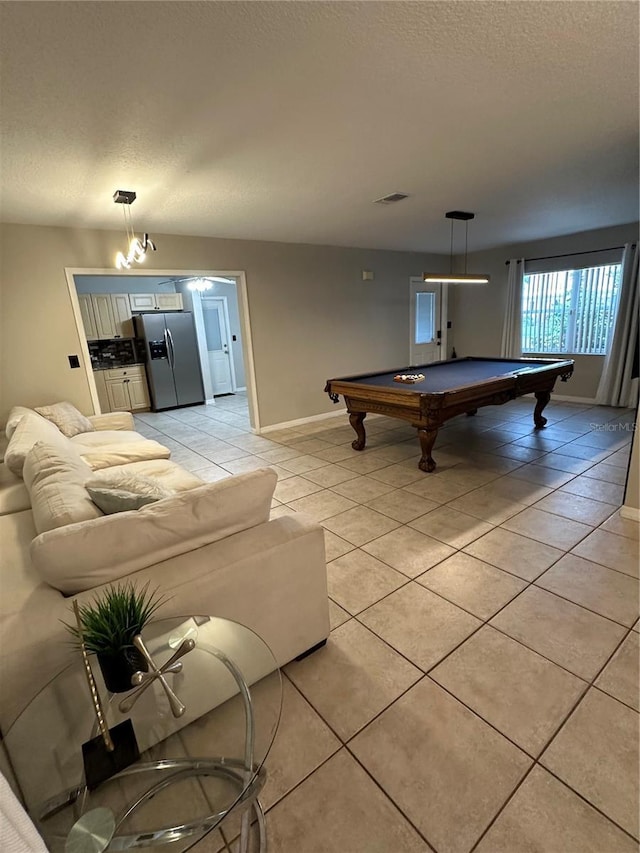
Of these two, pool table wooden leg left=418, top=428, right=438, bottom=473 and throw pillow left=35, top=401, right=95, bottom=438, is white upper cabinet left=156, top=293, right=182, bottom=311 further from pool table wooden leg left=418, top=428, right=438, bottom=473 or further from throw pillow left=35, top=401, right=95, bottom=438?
pool table wooden leg left=418, top=428, right=438, bottom=473

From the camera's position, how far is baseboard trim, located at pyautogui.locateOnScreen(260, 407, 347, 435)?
17.4 feet

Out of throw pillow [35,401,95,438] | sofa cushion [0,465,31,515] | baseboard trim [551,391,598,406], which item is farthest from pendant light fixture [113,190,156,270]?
baseboard trim [551,391,598,406]

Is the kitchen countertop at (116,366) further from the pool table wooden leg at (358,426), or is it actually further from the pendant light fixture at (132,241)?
the pool table wooden leg at (358,426)

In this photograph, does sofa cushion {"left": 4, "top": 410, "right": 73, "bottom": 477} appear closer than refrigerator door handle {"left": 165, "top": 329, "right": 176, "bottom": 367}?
Yes

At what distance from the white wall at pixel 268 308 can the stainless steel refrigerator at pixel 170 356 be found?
2371 millimetres

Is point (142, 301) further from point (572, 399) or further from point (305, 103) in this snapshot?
point (572, 399)

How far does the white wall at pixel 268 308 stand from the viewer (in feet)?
11.6

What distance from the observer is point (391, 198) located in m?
3.38

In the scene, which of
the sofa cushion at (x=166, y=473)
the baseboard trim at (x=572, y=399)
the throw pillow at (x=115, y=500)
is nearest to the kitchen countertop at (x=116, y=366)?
the sofa cushion at (x=166, y=473)

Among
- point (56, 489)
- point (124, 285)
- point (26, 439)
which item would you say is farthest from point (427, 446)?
point (124, 285)

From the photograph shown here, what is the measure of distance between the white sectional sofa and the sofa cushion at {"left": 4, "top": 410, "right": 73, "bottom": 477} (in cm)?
51

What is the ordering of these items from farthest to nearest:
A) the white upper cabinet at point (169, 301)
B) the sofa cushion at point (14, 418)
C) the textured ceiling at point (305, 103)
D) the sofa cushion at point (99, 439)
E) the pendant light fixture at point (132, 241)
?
the white upper cabinet at point (169, 301), the sofa cushion at point (99, 439), the sofa cushion at point (14, 418), the pendant light fixture at point (132, 241), the textured ceiling at point (305, 103)

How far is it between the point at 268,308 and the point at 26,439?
3196mm

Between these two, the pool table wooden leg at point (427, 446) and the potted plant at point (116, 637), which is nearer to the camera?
the potted plant at point (116, 637)
